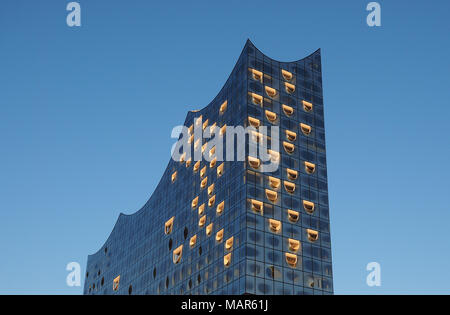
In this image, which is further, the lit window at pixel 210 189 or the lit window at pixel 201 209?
the lit window at pixel 201 209

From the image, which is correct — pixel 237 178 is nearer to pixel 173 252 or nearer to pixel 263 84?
pixel 263 84

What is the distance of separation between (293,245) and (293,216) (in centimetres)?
424

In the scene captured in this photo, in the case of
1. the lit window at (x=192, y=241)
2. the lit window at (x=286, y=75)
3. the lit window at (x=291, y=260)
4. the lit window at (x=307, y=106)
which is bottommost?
the lit window at (x=291, y=260)

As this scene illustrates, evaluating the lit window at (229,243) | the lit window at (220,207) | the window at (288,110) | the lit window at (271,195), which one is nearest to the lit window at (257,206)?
the lit window at (271,195)

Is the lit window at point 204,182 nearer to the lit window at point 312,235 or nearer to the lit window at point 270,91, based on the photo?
the lit window at point 270,91

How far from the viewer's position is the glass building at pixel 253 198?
71.0 meters

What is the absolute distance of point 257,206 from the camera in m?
72.7

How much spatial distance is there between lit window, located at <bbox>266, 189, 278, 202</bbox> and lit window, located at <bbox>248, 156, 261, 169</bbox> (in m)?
3.86

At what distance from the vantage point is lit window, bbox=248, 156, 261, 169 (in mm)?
75213

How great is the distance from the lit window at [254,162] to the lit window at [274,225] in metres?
8.00

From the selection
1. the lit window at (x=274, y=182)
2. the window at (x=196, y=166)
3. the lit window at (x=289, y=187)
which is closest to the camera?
the lit window at (x=274, y=182)

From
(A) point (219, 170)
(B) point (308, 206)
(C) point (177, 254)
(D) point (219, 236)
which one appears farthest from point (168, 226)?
(B) point (308, 206)

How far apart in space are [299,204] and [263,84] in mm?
19853
